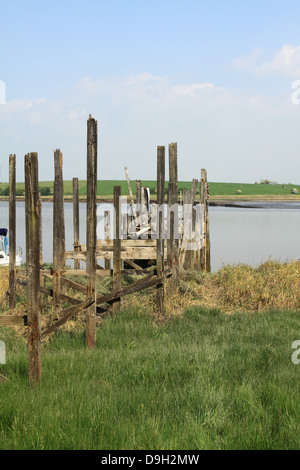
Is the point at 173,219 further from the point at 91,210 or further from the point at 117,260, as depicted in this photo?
the point at 91,210

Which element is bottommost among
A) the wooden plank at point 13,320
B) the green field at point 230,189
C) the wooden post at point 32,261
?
the wooden plank at point 13,320

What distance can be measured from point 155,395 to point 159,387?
0.34 m

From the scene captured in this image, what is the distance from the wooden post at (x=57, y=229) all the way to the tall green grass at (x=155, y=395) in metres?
2.16

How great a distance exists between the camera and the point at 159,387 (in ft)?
20.9

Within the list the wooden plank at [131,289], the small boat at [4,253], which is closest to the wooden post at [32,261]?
the wooden plank at [131,289]

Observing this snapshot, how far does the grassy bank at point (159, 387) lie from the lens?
4.93 meters

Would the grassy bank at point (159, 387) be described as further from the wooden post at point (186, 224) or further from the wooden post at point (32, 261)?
the wooden post at point (186, 224)

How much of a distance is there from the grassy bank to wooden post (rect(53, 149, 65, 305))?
1.29m

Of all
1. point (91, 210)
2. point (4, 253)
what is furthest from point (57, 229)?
point (4, 253)

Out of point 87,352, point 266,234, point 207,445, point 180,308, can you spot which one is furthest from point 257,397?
point 266,234

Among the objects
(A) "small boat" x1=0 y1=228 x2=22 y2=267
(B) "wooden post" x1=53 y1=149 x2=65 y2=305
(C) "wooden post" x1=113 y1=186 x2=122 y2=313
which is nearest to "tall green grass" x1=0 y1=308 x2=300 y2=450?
(C) "wooden post" x1=113 y1=186 x2=122 y2=313

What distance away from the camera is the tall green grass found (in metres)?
4.90

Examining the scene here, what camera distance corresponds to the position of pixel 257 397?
609cm

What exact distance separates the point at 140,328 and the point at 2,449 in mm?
5342
